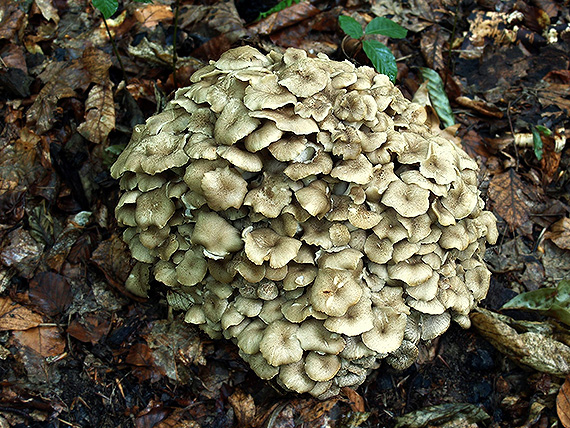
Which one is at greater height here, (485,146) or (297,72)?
(297,72)

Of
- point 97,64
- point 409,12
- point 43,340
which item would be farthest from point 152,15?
point 43,340

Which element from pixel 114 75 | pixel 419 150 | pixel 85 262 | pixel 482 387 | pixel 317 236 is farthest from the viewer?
pixel 114 75

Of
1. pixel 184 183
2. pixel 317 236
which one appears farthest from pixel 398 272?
pixel 184 183

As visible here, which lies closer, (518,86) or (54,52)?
(54,52)

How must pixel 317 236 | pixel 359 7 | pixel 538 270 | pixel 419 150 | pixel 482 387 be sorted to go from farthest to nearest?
pixel 359 7, pixel 538 270, pixel 482 387, pixel 419 150, pixel 317 236

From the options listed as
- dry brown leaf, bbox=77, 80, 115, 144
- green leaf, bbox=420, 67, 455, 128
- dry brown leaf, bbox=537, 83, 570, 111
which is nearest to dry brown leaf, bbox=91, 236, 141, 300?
dry brown leaf, bbox=77, 80, 115, 144

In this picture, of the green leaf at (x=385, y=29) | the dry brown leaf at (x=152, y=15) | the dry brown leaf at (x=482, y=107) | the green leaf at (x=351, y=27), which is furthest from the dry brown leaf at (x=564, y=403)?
the dry brown leaf at (x=152, y=15)

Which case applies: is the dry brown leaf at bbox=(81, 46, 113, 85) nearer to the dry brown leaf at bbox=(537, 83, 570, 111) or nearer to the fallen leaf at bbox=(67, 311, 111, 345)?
the fallen leaf at bbox=(67, 311, 111, 345)

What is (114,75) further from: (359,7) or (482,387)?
(482,387)
